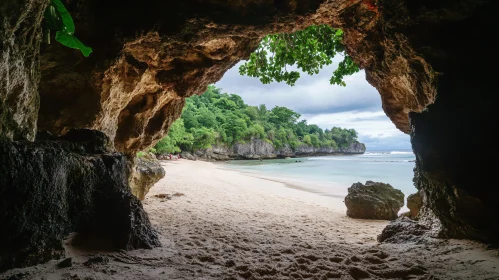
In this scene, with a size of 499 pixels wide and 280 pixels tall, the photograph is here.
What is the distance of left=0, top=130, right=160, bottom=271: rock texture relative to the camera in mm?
2152

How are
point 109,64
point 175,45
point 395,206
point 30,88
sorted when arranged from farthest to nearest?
point 395,206
point 175,45
point 109,64
point 30,88

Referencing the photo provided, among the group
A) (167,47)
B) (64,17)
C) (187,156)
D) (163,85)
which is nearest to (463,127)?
(167,47)

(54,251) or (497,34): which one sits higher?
(497,34)

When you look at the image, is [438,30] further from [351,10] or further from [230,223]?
[230,223]

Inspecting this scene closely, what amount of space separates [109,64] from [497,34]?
6369mm

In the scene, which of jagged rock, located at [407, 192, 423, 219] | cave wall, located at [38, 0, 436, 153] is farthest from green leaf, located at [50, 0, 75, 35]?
jagged rock, located at [407, 192, 423, 219]

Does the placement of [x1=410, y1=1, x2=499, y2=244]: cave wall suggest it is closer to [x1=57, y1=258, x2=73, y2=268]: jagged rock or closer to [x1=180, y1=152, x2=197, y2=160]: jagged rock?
[x1=57, y1=258, x2=73, y2=268]: jagged rock

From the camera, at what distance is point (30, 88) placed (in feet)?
10.0

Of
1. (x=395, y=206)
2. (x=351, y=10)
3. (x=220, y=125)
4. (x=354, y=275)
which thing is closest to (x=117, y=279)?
(x=354, y=275)

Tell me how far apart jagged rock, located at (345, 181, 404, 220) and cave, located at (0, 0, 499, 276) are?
3.05 m

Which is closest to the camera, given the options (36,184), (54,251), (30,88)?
(36,184)

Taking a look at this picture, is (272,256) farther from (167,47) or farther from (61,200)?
(167,47)

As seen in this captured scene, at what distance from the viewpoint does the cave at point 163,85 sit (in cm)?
247

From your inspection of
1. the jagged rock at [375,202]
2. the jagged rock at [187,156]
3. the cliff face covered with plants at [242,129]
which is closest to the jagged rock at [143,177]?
the jagged rock at [375,202]
